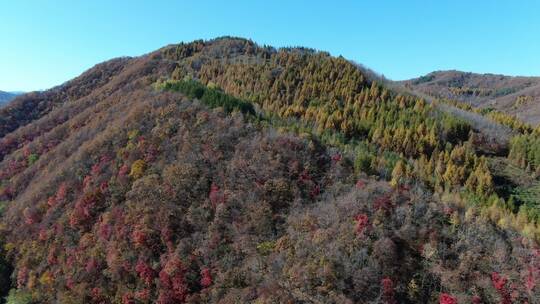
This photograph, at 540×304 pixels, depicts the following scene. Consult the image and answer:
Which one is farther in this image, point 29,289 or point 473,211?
point 29,289

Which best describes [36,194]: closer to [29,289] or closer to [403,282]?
[29,289]

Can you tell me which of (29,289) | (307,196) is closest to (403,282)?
(307,196)

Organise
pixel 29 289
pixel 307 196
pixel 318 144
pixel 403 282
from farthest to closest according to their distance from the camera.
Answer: pixel 318 144 → pixel 29 289 → pixel 307 196 → pixel 403 282

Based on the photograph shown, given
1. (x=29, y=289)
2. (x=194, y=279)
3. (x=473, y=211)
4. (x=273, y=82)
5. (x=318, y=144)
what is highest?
(x=273, y=82)

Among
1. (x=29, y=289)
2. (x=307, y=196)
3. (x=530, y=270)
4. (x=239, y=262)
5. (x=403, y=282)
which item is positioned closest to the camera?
(x=530, y=270)

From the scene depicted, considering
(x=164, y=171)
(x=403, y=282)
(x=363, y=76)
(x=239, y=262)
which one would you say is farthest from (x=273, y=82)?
(x=403, y=282)

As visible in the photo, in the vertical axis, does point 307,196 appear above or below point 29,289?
above
